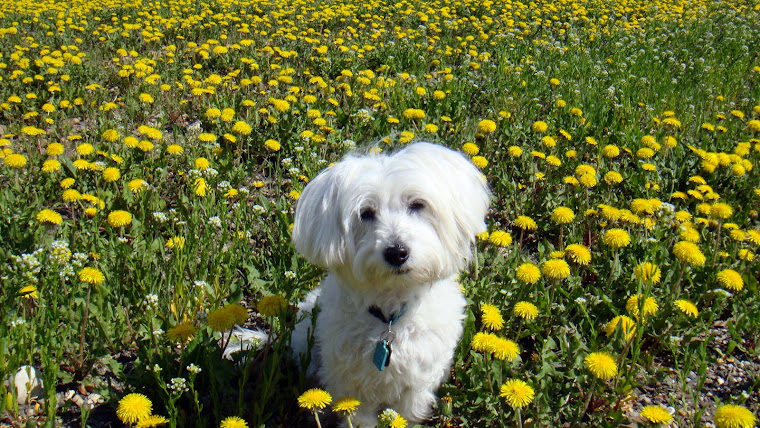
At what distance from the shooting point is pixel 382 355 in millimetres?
2686

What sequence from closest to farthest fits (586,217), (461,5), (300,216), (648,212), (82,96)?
(300,216) → (648,212) → (586,217) → (82,96) → (461,5)

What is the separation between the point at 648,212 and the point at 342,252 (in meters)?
2.14

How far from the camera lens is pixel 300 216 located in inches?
111

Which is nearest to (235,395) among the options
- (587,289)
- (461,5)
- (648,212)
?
(587,289)

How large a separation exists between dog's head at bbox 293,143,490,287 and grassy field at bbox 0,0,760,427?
0.37 metres

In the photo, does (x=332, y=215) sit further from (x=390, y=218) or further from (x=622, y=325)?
(x=622, y=325)

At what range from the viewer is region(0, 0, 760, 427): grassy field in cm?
289

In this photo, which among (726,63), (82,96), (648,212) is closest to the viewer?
(648,212)

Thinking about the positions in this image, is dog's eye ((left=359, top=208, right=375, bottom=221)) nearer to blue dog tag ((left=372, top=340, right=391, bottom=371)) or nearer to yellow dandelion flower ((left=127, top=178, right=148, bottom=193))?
blue dog tag ((left=372, top=340, right=391, bottom=371))

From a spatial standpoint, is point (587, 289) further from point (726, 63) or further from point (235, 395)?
point (726, 63)

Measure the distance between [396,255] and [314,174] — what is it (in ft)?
7.64

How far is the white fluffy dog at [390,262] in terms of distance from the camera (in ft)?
8.56

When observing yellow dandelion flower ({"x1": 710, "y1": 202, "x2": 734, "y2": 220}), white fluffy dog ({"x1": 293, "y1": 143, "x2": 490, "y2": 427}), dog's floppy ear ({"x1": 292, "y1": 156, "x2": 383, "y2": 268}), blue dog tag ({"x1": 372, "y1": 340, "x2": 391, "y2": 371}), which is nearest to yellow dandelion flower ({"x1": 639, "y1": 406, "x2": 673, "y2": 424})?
white fluffy dog ({"x1": 293, "y1": 143, "x2": 490, "y2": 427})

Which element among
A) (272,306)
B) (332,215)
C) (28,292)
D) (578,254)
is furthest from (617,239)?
(28,292)
